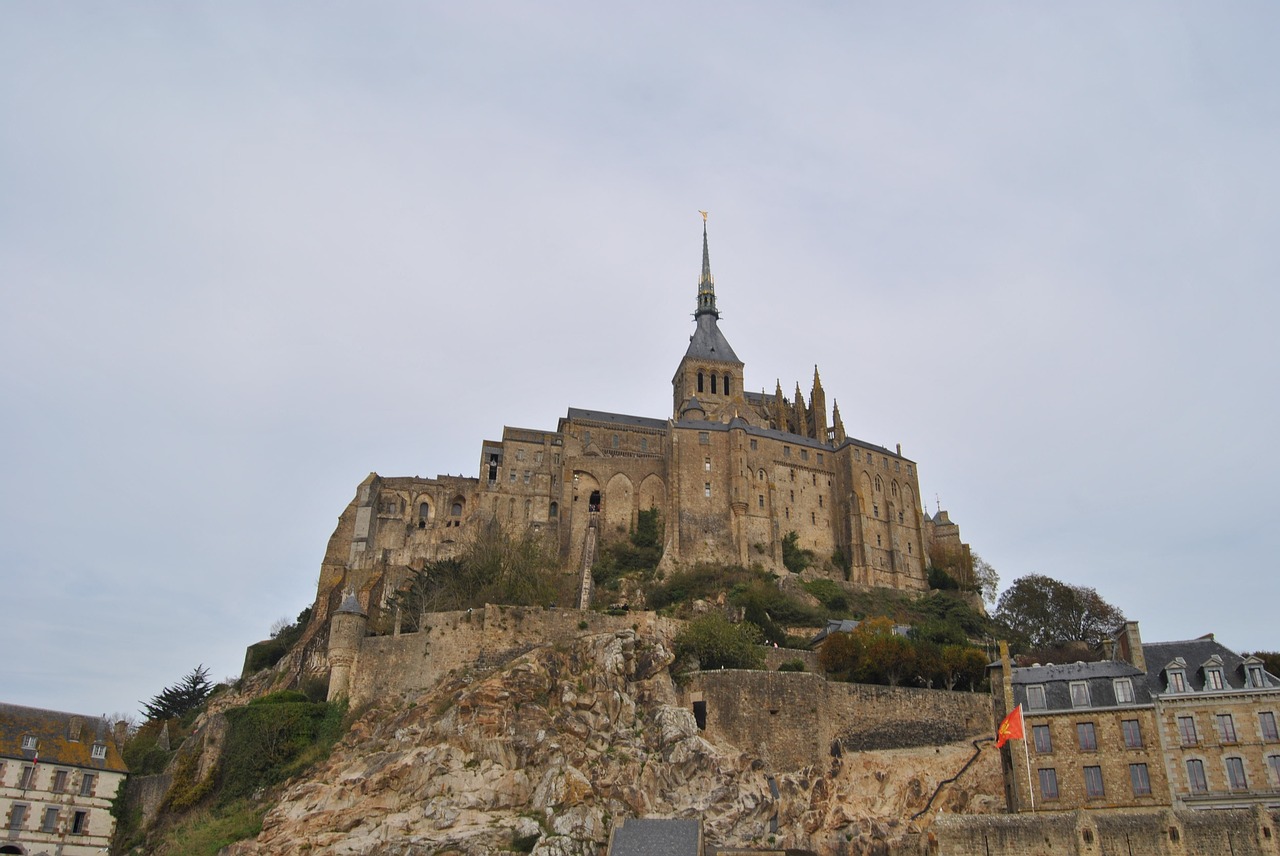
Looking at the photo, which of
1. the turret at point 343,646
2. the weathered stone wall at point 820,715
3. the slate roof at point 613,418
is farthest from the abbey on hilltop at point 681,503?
the weathered stone wall at point 820,715

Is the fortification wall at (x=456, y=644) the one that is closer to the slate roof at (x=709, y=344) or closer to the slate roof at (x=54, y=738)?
the slate roof at (x=54, y=738)

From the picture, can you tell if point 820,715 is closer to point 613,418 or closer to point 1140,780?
point 1140,780

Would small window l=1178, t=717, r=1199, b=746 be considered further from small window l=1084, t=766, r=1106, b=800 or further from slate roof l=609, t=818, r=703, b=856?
slate roof l=609, t=818, r=703, b=856

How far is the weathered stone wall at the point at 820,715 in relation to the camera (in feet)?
127

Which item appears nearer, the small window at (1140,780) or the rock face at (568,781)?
the small window at (1140,780)

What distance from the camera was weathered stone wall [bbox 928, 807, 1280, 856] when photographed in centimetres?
2938

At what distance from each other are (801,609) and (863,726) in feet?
60.8

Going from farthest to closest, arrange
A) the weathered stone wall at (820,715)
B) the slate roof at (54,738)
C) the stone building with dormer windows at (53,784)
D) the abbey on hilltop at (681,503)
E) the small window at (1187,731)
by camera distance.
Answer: the abbey on hilltop at (681,503) < the slate roof at (54,738) < the stone building with dormer windows at (53,784) < the weathered stone wall at (820,715) < the small window at (1187,731)

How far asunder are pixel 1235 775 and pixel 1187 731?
179 cm

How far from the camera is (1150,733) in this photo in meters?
35.1

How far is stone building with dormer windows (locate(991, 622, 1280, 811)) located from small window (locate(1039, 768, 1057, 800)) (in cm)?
3

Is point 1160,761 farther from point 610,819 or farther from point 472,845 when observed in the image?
point 472,845

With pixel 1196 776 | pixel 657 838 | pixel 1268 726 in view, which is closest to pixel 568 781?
pixel 657 838

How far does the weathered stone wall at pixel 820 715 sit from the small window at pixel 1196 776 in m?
7.03
